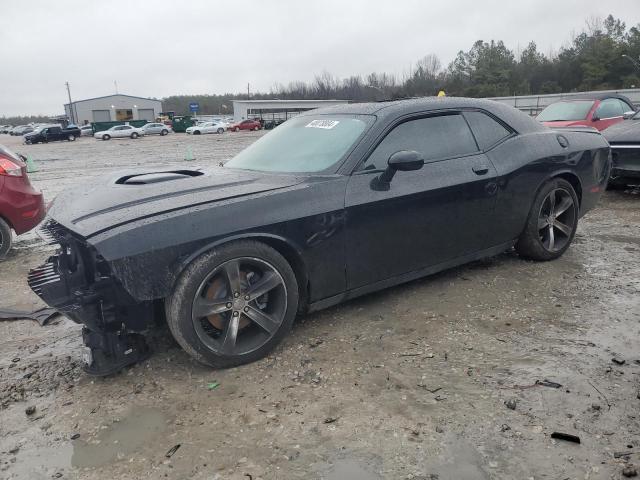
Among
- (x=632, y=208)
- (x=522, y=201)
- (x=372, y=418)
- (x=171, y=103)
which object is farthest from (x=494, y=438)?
(x=171, y=103)

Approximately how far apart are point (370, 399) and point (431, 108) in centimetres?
242

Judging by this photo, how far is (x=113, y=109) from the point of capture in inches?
3214

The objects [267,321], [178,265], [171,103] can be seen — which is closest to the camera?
[178,265]

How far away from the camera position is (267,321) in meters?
3.07

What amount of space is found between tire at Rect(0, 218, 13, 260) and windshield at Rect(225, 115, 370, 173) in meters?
3.03

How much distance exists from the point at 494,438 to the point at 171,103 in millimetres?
129857

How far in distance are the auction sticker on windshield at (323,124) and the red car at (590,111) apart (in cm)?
785

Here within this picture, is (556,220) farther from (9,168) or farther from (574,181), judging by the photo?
(9,168)

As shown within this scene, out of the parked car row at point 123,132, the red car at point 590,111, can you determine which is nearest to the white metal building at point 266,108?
the parked car row at point 123,132

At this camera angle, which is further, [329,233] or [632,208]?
[632,208]

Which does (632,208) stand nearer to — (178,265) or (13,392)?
(178,265)

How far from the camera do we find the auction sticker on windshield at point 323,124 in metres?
3.87

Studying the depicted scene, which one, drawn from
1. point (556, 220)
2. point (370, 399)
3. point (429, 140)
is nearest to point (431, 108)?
point (429, 140)

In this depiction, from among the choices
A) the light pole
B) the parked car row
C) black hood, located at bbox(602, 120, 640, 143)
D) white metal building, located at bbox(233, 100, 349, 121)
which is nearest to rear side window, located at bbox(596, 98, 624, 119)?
black hood, located at bbox(602, 120, 640, 143)
